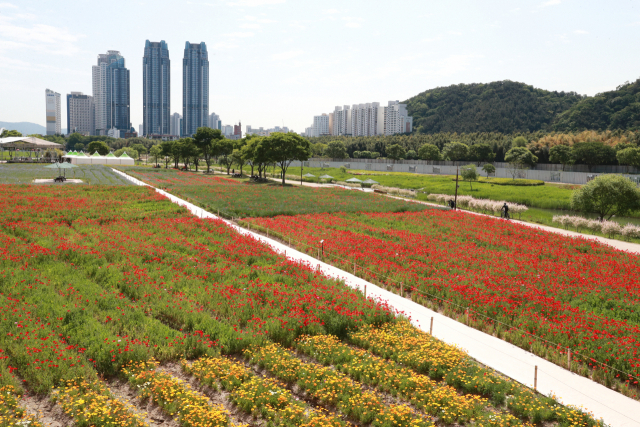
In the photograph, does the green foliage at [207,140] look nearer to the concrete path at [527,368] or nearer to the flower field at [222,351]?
the flower field at [222,351]

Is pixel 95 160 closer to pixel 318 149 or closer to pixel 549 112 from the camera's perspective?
pixel 318 149

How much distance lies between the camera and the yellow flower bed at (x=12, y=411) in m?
8.45

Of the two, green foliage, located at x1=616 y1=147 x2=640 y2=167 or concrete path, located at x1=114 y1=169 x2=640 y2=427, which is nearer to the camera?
concrete path, located at x1=114 y1=169 x2=640 y2=427

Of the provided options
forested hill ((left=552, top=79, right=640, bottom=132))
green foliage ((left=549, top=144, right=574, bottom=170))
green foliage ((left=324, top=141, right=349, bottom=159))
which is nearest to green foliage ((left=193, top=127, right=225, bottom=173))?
green foliage ((left=324, top=141, right=349, bottom=159))

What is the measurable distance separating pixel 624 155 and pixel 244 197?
73326 millimetres

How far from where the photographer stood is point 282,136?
7381 centimetres

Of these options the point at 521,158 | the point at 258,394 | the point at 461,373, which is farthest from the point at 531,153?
the point at 258,394

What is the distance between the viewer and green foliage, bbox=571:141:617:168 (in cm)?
8675

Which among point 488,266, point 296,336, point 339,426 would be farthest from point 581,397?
point 488,266

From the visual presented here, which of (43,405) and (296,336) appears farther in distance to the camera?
(296,336)

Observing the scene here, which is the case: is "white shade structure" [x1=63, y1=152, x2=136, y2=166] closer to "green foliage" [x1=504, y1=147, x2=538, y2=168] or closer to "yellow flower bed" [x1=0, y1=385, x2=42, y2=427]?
"green foliage" [x1=504, y1=147, x2=538, y2=168]

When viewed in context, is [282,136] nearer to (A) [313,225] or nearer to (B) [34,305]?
(A) [313,225]

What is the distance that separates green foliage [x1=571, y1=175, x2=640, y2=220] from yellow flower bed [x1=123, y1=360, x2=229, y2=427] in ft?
136

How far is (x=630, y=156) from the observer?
7894 centimetres
